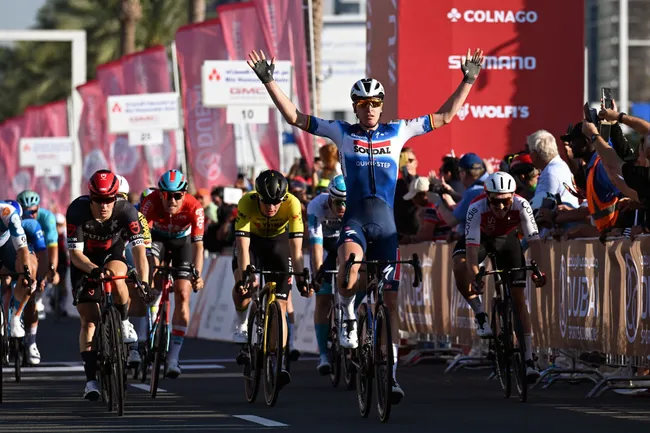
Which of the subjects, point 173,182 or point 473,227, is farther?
point 173,182

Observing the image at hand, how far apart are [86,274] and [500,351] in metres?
3.45

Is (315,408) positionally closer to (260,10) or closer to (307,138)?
(307,138)

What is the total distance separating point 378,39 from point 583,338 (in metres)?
8.86

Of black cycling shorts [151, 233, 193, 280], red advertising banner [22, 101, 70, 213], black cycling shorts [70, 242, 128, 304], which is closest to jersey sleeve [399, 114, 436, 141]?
black cycling shorts [70, 242, 128, 304]

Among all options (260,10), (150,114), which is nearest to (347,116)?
(150,114)

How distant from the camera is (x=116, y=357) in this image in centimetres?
1230

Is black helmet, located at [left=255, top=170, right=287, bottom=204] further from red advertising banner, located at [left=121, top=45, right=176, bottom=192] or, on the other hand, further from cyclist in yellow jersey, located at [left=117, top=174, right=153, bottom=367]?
red advertising banner, located at [left=121, top=45, right=176, bottom=192]

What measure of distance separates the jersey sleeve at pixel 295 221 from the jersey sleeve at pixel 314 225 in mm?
624

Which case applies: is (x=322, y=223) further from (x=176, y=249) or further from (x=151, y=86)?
(x=151, y=86)

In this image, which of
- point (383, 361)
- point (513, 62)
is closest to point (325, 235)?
point (383, 361)

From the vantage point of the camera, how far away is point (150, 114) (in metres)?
39.7

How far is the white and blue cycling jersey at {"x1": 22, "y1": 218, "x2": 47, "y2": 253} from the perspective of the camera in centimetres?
1805

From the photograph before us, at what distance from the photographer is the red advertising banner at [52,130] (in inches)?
2633

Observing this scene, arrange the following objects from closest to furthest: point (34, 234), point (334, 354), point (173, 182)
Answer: point (173, 182), point (334, 354), point (34, 234)
